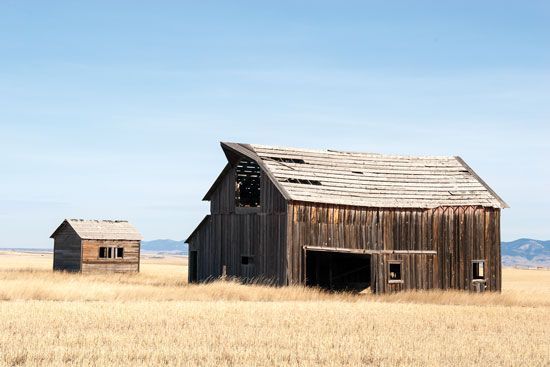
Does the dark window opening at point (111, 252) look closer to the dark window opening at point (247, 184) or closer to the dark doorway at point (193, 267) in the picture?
the dark doorway at point (193, 267)

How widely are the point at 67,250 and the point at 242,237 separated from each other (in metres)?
25.5

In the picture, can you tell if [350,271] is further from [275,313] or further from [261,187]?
[275,313]

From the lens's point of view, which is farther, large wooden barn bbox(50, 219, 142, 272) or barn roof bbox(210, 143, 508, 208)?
large wooden barn bbox(50, 219, 142, 272)

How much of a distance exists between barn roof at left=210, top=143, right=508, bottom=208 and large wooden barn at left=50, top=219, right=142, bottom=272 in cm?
1892

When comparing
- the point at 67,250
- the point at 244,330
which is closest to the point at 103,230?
the point at 67,250

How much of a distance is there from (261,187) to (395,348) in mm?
23403

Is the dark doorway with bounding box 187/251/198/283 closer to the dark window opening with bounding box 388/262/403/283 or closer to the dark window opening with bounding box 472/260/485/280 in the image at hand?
the dark window opening with bounding box 388/262/403/283

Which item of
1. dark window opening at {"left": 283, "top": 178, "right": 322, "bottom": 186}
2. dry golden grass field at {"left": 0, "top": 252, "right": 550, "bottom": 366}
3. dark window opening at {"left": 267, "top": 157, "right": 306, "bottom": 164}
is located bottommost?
dry golden grass field at {"left": 0, "top": 252, "right": 550, "bottom": 366}

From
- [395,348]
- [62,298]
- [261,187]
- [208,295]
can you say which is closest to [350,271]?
[261,187]

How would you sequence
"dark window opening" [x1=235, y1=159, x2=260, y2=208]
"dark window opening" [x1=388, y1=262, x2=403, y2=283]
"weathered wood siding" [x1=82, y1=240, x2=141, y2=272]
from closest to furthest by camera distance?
"dark window opening" [x1=388, y1=262, x2=403, y2=283], "dark window opening" [x1=235, y1=159, x2=260, y2=208], "weathered wood siding" [x1=82, y1=240, x2=141, y2=272]

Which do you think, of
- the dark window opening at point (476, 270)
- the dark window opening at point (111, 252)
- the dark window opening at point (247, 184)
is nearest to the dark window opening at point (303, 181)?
the dark window opening at point (247, 184)

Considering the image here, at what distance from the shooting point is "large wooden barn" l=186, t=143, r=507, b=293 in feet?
131

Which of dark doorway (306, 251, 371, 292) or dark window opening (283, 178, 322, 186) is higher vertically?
dark window opening (283, 178, 322, 186)

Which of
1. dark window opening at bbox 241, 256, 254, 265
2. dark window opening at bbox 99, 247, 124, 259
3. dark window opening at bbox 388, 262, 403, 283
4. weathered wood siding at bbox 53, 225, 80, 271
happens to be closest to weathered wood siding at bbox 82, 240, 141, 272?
dark window opening at bbox 99, 247, 124, 259
